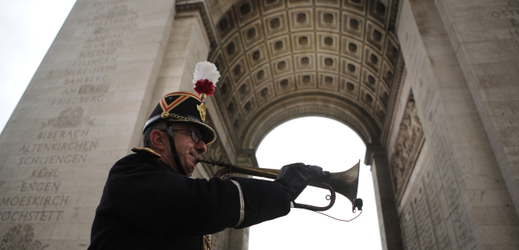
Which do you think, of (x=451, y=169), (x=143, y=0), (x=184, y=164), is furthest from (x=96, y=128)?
(x=451, y=169)

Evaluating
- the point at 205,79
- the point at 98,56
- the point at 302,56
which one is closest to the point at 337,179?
the point at 205,79

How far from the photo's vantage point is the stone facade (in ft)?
20.9

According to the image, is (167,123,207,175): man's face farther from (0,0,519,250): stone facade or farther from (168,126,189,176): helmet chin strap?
(0,0,519,250): stone facade

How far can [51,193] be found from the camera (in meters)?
6.81

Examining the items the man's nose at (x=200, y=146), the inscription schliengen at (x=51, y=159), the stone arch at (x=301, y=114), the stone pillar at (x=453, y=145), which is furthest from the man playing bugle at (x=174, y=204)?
the stone arch at (x=301, y=114)

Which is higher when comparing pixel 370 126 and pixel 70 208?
pixel 370 126

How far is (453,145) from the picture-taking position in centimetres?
678

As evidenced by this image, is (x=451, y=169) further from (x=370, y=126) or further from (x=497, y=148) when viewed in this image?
(x=370, y=126)

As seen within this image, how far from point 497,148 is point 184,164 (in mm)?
6451

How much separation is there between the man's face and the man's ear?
0.26 ft

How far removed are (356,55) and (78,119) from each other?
497 inches

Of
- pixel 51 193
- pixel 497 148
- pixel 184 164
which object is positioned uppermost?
pixel 497 148

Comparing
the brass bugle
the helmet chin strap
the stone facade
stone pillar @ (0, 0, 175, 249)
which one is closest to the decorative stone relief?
the stone facade

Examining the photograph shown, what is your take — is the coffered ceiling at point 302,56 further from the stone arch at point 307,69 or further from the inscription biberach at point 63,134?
the inscription biberach at point 63,134
